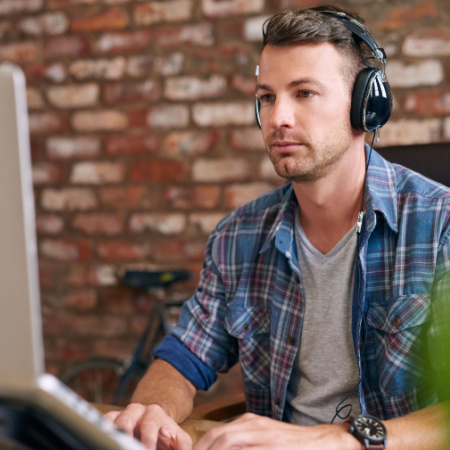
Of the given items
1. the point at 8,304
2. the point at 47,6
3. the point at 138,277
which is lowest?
the point at 138,277

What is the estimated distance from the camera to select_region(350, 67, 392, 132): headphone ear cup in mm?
1078

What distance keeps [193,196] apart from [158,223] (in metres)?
0.17

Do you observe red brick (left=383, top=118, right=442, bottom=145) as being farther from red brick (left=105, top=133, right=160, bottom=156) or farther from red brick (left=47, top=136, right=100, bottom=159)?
red brick (left=47, top=136, right=100, bottom=159)

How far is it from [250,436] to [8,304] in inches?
17.3

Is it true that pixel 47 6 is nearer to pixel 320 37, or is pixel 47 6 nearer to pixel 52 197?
pixel 52 197

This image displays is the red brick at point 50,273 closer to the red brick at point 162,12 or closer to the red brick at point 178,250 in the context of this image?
the red brick at point 178,250

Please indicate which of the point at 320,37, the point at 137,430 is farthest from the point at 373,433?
the point at 320,37

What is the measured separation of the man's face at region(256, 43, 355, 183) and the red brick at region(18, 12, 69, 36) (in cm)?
127

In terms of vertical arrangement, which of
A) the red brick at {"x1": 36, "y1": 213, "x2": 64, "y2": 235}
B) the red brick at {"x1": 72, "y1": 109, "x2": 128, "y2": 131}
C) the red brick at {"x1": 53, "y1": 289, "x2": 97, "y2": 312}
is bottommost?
the red brick at {"x1": 53, "y1": 289, "x2": 97, "y2": 312}

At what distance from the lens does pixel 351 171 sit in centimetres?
115

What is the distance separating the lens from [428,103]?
1.72 m

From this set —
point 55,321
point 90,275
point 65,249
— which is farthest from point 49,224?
point 55,321

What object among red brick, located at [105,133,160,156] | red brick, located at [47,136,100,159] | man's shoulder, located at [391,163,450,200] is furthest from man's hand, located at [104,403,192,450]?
red brick, located at [47,136,100,159]

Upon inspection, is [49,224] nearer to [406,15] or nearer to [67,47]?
[67,47]
